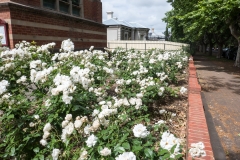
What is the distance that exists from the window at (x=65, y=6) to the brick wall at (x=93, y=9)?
1.97 feet

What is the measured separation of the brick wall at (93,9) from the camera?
11836 mm

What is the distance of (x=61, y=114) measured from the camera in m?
1.99

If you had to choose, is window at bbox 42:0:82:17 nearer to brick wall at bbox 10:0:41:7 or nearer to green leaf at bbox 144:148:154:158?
brick wall at bbox 10:0:41:7

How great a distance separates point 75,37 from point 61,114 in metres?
8.94

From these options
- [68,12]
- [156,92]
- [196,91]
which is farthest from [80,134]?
[68,12]

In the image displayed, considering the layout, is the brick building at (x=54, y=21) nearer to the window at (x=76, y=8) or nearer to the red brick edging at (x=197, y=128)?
the window at (x=76, y=8)

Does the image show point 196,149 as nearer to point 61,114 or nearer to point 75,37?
point 61,114

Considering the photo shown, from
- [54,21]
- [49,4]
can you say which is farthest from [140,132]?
[49,4]

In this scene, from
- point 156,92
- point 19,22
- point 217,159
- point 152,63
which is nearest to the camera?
point 217,159

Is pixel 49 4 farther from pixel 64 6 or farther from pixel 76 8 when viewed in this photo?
pixel 76 8

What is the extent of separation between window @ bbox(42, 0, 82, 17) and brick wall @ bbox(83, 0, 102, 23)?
601mm

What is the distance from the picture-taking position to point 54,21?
8.49 meters

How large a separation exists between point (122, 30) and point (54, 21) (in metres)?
20.8

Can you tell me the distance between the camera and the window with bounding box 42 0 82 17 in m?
8.75
